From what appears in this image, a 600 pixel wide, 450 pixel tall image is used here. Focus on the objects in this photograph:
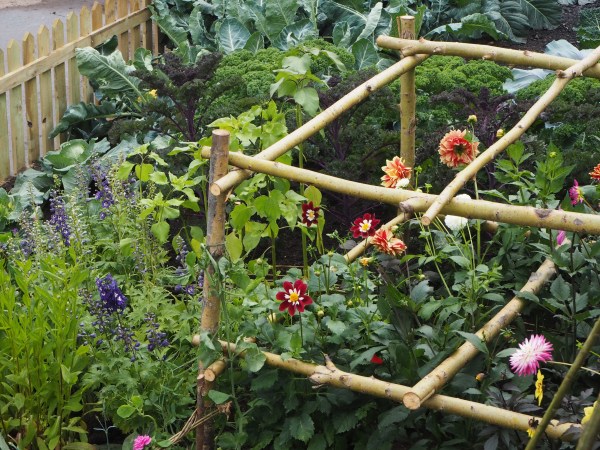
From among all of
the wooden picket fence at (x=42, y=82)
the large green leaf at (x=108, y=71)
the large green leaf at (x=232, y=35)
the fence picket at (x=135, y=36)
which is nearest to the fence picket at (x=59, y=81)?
the wooden picket fence at (x=42, y=82)

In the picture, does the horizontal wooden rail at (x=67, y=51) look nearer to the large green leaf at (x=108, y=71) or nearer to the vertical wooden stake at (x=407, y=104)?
the large green leaf at (x=108, y=71)

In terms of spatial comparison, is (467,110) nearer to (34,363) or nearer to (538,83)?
(538,83)

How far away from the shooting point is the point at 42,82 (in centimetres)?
608

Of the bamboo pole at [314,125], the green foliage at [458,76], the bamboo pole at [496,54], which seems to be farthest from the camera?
the green foliage at [458,76]

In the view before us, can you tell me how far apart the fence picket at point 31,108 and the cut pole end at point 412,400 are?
4.00 metres

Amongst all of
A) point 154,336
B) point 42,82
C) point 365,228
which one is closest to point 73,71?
point 42,82

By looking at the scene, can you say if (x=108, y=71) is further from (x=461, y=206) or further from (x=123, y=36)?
(x=461, y=206)

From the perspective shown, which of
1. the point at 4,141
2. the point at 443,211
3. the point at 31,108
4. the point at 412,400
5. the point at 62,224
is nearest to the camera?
the point at 443,211

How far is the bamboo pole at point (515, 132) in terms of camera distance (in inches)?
101

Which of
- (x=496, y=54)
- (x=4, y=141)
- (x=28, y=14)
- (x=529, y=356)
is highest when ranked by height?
(x=496, y=54)

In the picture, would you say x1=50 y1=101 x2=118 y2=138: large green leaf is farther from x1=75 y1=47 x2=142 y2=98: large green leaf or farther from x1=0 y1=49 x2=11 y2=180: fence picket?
x1=0 y1=49 x2=11 y2=180: fence picket

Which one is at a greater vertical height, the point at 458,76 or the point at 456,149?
the point at 456,149

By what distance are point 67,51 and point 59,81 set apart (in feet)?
0.68

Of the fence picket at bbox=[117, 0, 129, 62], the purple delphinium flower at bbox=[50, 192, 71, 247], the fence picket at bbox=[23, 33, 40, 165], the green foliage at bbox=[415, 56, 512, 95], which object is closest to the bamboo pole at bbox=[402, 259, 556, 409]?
the purple delphinium flower at bbox=[50, 192, 71, 247]
